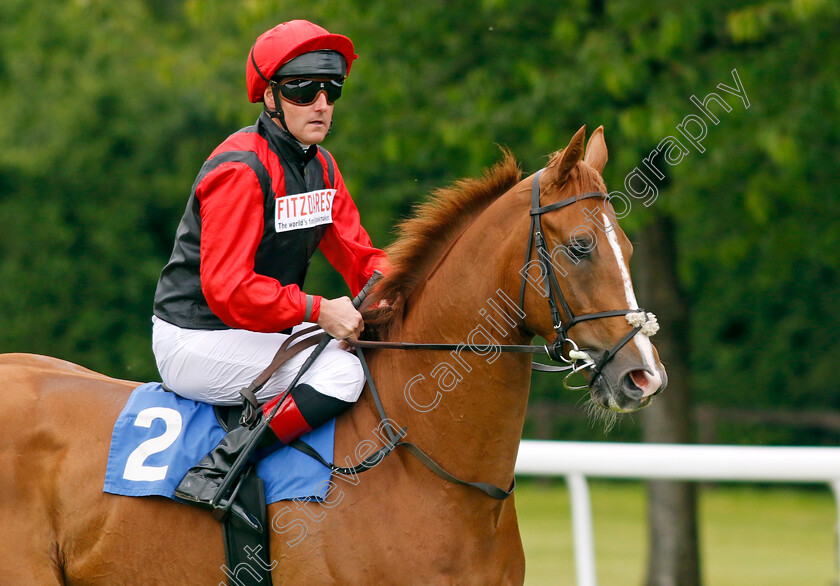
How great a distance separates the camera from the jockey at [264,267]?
332 cm

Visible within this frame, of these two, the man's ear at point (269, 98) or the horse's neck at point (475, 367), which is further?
the man's ear at point (269, 98)

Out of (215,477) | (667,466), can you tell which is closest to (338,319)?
(215,477)

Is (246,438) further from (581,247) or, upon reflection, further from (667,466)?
(667,466)

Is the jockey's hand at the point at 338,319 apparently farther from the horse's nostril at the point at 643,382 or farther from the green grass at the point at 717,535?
the green grass at the point at 717,535

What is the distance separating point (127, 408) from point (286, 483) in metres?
0.68

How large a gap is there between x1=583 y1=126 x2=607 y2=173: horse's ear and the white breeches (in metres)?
1.09

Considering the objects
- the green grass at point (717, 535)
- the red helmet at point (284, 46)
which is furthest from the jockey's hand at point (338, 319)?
the green grass at point (717, 535)

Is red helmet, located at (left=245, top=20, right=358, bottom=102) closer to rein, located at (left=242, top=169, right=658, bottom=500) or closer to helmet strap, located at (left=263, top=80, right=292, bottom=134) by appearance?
helmet strap, located at (left=263, top=80, right=292, bottom=134)

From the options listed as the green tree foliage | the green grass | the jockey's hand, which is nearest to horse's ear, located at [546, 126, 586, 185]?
the jockey's hand

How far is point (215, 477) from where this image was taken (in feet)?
10.9

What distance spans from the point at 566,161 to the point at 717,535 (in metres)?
10.7

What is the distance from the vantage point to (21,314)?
16.1m

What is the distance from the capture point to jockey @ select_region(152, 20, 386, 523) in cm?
332

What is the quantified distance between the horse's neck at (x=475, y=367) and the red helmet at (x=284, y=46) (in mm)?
863
